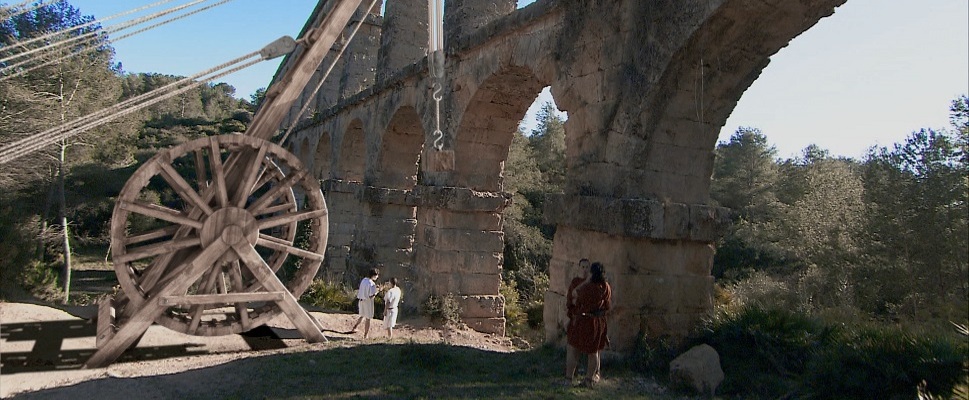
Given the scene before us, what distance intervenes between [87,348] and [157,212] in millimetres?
1713

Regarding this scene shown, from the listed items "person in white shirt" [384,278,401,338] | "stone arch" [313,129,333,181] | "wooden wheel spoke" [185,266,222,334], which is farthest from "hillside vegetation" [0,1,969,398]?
"stone arch" [313,129,333,181]

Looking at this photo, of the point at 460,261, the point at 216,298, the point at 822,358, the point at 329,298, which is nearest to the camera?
the point at 822,358

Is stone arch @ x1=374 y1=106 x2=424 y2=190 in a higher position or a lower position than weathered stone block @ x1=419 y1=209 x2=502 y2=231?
higher

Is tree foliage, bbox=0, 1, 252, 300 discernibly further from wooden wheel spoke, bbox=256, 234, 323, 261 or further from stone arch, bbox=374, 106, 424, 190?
wooden wheel spoke, bbox=256, 234, 323, 261

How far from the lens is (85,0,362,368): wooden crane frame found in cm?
534

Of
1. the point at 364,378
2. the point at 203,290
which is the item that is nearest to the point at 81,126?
the point at 203,290

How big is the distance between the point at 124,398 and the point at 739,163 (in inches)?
989

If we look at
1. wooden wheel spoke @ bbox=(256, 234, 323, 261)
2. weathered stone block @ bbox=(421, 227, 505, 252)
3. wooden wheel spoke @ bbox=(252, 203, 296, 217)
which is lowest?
wooden wheel spoke @ bbox=(256, 234, 323, 261)

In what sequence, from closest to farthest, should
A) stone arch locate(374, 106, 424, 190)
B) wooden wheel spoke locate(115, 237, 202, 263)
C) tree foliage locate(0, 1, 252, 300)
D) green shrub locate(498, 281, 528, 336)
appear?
wooden wheel spoke locate(115, 237, 202, 263) < green shrub locate(498, 281, 528, 336) < stone arch locate(374, 106, 424, 190) < tree foliage locate(0, 1, 252, 300)

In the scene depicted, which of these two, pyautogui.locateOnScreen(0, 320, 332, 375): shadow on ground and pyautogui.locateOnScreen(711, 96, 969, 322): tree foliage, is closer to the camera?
pyautogui.locateOnScreen(0, 320, 332, 375): shadow on ground

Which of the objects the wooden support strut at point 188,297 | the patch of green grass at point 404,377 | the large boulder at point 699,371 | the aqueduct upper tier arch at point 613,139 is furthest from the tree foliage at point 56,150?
the large boulder at point 699,371

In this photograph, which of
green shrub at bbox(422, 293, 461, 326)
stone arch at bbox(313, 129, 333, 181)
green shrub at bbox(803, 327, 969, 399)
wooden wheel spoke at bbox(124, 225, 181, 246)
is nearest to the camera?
green shrub at bbox(803, 327, 969, 399)

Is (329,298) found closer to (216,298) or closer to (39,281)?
(216,298)

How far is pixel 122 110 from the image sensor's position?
5.46m
